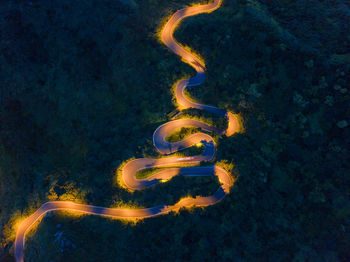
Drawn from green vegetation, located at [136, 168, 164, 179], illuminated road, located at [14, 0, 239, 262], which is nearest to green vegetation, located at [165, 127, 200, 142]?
illuminated road, located at [14, 0, 239, 262]

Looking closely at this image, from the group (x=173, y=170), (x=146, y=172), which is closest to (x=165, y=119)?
(x=173, y=170)

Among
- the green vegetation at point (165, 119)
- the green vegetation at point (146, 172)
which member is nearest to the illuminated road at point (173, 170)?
the green vegetation at point (146, 172)

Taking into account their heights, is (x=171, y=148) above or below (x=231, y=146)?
below

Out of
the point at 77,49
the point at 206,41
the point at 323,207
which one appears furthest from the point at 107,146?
the point at 323,207

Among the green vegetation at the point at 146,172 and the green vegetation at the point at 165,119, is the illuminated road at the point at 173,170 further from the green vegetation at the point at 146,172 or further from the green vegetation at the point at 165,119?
the green vegetation at the point at 165,119

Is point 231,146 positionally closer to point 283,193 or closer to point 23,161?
point 283,193

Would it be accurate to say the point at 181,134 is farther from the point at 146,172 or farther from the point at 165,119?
the point at 146,172

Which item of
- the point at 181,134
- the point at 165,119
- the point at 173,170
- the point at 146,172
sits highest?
the point at 165,119
